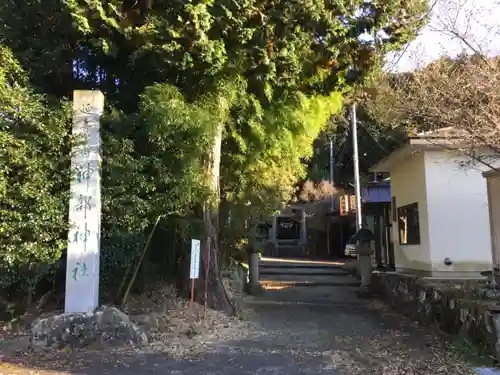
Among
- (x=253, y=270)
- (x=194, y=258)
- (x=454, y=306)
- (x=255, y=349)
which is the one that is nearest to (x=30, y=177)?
(x=194, y=258)

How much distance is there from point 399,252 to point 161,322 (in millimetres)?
8225

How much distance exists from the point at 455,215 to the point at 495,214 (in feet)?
10.5

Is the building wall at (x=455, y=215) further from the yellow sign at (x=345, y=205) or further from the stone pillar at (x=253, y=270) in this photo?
the yellow sign at (x=345, y=205)

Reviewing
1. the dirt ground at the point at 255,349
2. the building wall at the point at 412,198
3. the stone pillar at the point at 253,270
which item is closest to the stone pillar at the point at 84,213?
the dirt ground at the point at 255,349

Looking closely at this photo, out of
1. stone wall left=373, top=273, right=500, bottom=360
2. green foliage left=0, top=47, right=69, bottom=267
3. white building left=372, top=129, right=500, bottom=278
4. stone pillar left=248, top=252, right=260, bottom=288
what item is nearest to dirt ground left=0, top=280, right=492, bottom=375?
stone wall left=373, top=273, right=500, bottom=360

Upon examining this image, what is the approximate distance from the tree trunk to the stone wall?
3817mm

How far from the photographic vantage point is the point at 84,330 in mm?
8266

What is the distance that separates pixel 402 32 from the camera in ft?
33.0

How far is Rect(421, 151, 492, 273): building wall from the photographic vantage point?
12.4 meters

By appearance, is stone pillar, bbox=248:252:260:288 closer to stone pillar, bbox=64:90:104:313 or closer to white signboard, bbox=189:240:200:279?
white signboard, bbox=189:240:200:279

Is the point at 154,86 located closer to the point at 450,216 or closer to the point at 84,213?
the point at 84,213

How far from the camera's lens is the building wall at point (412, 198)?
12925 mm

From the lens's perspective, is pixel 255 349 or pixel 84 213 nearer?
pixel 255 349

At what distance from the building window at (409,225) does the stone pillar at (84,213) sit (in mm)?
8253
